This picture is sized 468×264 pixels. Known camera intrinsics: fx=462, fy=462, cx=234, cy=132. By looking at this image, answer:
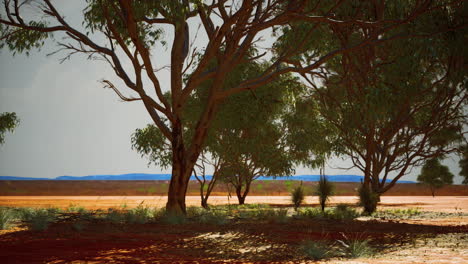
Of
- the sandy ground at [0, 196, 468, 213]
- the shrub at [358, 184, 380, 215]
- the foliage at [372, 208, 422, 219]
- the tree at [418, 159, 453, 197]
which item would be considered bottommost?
the sandy ground at [0, 196, 468, 213]

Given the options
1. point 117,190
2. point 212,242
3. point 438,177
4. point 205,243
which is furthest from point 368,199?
point 117,190

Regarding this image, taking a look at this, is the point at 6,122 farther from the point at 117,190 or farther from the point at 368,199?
the point at 117,190

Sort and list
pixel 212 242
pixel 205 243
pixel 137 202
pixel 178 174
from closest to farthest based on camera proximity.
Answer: pixel 205 243, pixel 212 242, pixel 178 174, pixel 137 202

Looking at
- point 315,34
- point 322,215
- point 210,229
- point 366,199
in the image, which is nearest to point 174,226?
point 210,229

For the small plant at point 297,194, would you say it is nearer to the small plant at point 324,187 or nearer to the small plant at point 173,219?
the small plant at point 324,187

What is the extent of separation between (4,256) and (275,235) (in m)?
5.70

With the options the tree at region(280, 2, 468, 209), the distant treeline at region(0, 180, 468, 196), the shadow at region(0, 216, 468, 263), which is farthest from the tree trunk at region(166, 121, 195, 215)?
the distant treeline at region(0, 180, 468, 196)

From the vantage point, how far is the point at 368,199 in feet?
63.2

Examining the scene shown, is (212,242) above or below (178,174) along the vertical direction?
below

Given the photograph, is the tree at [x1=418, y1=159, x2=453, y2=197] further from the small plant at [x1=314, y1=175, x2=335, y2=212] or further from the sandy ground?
the small plant at [x1=314, y1=175, x2=335, y2=212]

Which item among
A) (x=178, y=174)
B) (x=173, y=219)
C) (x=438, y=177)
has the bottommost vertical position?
(x=173, y=219)

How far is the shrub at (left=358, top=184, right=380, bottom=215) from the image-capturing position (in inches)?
757

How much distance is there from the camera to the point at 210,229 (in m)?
Answer: 11.7

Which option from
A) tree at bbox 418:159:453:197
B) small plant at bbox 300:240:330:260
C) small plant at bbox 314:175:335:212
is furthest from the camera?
tree at bbox 418:159:453:197
